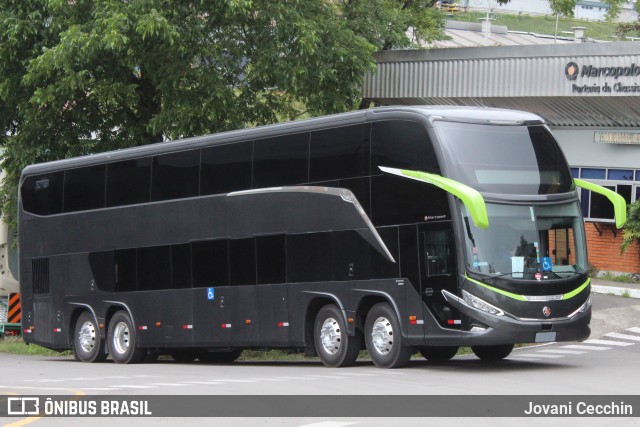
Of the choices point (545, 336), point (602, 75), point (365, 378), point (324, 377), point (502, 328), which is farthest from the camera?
point (602, 75)

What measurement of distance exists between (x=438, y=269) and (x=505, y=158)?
6.41 ft

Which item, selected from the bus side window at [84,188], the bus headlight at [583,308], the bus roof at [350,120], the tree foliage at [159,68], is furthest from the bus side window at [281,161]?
the tree foliage at [159,68]

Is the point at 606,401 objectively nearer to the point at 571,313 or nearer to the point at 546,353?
the point at 571,313

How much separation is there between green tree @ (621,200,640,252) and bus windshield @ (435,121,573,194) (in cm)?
1368

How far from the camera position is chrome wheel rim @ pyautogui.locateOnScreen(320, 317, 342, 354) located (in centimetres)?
2122

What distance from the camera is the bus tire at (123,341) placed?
26734 mm

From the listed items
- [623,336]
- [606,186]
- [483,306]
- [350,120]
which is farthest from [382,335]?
[606,186]

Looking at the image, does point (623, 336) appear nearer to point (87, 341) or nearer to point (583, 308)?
point (583, 308)

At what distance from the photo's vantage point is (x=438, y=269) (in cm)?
1947

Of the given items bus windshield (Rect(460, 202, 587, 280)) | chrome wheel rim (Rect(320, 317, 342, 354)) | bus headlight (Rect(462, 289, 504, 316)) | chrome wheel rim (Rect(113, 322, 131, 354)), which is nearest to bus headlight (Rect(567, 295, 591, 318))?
bus windshield (Rect(460, 202, 587, 280))

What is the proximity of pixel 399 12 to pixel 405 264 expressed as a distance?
16994 millimetres

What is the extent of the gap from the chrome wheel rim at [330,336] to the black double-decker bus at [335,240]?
4cm

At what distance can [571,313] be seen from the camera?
19641 millimetres
